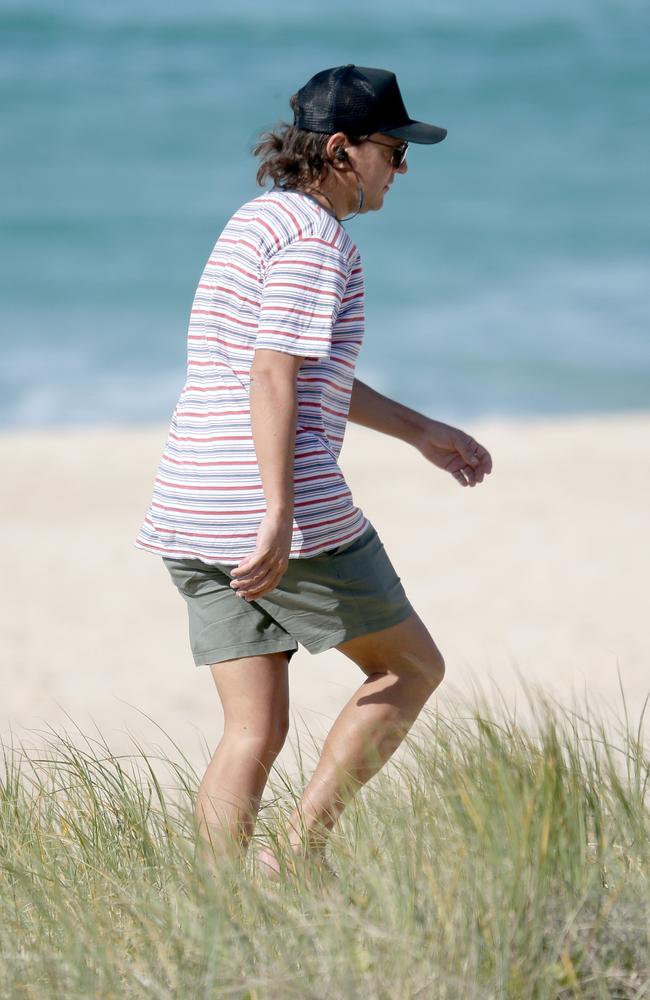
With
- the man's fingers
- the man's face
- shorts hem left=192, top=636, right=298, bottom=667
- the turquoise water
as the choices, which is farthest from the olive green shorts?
the turquoise water

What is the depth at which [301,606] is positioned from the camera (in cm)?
251

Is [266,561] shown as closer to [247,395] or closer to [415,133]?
[247,395]

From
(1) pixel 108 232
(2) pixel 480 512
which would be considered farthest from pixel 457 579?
(1) pixel 108 232

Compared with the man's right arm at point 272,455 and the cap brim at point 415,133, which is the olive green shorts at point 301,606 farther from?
the cap brim at point 415,133

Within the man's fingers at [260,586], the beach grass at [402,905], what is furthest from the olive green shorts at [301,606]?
the beach grass at [402,905]

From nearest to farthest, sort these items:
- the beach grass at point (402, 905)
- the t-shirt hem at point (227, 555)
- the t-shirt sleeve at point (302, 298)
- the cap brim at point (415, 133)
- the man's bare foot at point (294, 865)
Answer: the beach grass at point (402, 905), the man's bare foot at point (294, 865), the t-shirt sleeve at point (302, 298), the t-shirt hem at point (227, 555), the cap brim at point (415, 133)

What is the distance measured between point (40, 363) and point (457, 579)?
16271mm

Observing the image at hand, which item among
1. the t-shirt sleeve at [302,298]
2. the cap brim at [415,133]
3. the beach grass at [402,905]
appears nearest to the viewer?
the beach grass at [402,905]

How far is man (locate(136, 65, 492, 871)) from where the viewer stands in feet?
8.03

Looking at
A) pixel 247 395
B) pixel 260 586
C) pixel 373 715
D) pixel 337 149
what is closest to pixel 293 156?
pixel 337 149

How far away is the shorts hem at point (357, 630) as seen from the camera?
2498mm

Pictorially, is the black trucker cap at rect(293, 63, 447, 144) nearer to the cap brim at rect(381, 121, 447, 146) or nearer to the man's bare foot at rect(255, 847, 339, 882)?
the cap brim at rect(381, 121, 447, 146)

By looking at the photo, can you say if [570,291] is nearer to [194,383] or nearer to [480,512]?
[480,512]

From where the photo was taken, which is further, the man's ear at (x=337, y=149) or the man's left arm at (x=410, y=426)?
the man's left arm at (x=410, y=426)
